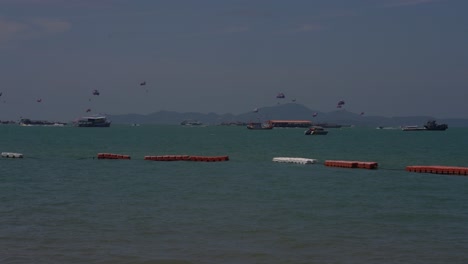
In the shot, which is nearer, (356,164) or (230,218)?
(230,218)

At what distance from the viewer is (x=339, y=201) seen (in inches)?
1359

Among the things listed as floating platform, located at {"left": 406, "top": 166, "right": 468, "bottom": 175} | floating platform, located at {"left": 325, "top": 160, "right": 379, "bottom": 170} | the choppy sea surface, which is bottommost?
the choppy sea surface

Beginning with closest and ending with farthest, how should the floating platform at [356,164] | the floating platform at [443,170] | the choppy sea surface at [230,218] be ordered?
the choppy sea surface at [230,218] → the floating platform at [443,170] → the floating platform at [356,164]

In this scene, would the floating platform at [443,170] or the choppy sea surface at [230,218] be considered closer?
the choppy sea surface at [230,218]

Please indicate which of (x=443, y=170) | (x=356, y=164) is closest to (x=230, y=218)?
(x=443, y=170)

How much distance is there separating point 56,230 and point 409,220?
49.5 ft

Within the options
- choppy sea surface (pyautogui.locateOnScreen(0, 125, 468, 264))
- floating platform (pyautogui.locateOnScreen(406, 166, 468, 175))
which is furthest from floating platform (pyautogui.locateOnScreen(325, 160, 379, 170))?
choppy sea surface (pyautogui.locateOnScreen(0, 125, 468, 264))

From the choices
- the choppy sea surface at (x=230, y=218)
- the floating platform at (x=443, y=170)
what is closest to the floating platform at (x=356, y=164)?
the floating platform at (x=443, y=170)

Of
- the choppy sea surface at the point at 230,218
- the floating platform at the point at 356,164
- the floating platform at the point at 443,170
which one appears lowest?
the choppy sea surface at the point at 230,218

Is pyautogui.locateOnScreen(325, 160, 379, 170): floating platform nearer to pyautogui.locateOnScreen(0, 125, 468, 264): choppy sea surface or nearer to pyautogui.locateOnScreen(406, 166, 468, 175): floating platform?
pyautogui.locateOnScreen(406, 166, 468, 175): floating platform

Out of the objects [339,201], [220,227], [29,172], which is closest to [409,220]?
[339,201]

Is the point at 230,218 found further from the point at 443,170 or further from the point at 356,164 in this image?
the point at 356,164

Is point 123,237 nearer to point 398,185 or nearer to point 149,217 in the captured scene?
point 149,217

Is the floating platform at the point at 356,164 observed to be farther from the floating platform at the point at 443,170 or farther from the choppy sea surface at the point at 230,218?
the choppy sea surface at the point at 230,218
